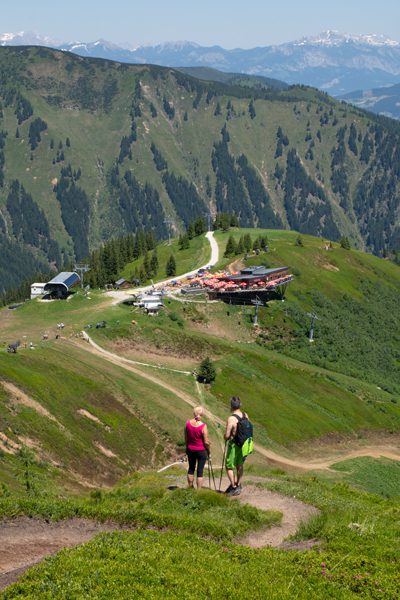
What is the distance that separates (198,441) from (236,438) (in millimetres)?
1762

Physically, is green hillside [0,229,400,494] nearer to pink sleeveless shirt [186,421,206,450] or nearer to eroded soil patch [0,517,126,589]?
pink sleeveless shirt [186,421,206,450]

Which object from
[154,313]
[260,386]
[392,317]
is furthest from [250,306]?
[392,317]

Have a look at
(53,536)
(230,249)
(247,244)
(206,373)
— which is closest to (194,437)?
(53,536)

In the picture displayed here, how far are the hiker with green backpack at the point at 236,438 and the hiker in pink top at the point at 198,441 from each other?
1001 millimetres

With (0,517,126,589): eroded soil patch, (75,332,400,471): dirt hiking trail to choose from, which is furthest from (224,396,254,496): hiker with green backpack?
(75,332,400,471): dirt hiking trail

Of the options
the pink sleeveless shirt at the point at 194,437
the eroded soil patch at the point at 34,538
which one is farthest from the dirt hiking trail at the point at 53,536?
the pink sleeveless shirt at the point at 194,437

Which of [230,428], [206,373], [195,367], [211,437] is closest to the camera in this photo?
[230,428]

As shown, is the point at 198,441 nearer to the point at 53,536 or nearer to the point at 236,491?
the point at 236,491

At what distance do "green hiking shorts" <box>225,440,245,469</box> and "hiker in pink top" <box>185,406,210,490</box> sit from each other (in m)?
0.96

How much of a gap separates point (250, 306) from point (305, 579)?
391 ft

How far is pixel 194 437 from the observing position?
3136 centimetres

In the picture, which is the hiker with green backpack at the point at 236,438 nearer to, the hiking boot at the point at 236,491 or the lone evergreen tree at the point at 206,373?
the hiking boot at the point at 236,491

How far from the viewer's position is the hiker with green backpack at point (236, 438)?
3064 cm

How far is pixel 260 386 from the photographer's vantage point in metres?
104
